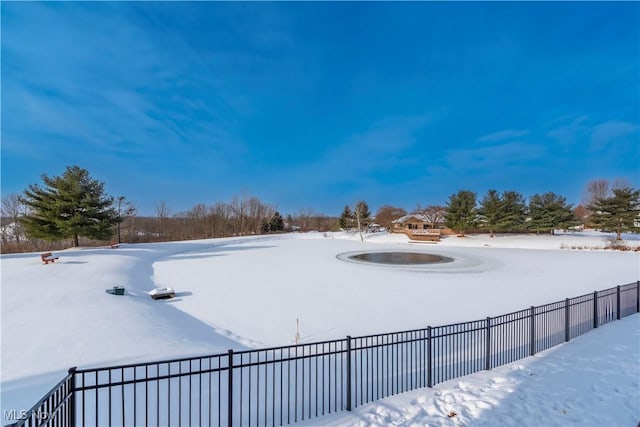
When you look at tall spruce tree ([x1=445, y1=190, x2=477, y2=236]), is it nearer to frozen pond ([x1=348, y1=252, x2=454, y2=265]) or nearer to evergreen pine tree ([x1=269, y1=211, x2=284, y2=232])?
frozen pond ([x1=348, y1=252, x2=454, y2=265])

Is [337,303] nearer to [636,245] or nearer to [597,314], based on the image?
[597,314]

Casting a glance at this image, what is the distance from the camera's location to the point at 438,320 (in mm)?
8414

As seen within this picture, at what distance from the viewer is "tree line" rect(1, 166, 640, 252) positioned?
22.5m

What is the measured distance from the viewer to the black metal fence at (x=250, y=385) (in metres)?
3.29

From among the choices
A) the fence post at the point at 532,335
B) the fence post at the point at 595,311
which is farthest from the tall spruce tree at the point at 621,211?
the fence post at the point at 532,335

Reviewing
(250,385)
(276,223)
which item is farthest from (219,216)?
(250,385)

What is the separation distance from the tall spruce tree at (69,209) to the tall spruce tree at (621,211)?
164ft

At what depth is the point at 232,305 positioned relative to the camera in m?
9.96

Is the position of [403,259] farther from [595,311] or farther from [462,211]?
[462,211]

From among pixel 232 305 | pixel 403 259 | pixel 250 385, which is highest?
pixel 250 385

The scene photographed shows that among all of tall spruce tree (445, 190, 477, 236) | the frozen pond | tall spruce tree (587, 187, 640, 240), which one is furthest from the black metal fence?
tall spruce tree (445, 190, 477, 236)

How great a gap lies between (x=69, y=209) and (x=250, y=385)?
2664cm

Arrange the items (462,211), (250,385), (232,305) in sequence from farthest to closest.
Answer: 1. (462,211)
2. (232,305)
3. (250,385)

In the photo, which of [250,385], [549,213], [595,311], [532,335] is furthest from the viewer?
[549,213]
